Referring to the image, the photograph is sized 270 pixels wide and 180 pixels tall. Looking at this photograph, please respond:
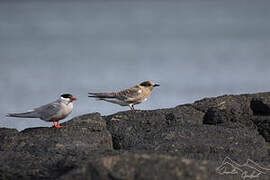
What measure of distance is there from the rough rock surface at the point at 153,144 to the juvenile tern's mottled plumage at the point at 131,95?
118 cm

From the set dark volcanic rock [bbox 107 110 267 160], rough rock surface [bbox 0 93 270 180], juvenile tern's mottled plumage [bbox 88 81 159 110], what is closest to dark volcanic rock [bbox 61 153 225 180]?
rough rock surface [bbox 0 93 270 180]

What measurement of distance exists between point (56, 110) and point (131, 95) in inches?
87.2

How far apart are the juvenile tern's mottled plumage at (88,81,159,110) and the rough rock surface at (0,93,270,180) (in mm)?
1180

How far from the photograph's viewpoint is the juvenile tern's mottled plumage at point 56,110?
5.61 m

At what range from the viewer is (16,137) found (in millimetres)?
5121

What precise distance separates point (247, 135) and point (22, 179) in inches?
115

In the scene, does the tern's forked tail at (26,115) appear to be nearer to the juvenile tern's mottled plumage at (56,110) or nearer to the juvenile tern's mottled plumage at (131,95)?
the juvenile tern's mottled plumage at (56,110)

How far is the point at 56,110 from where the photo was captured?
5621 millimetres

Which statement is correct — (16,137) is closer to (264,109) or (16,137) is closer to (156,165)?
(156,165)

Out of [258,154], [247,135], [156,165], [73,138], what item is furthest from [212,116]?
[156,165]

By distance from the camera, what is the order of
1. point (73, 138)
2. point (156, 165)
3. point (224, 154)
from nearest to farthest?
point (156, 165) < point (224, 154) < point (73, 138)

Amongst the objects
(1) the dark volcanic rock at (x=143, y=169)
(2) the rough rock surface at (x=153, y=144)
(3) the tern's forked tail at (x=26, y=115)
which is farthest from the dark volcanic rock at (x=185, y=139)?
(1) the dark volcanic rock at (x=143, y=169)

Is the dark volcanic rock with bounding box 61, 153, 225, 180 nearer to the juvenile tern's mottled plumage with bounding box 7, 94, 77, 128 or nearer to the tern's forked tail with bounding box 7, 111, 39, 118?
the juvenile tern's mottled plumage with bounding box 7, 94, 77, 128

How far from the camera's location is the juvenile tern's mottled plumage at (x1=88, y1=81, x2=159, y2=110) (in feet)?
24.9
